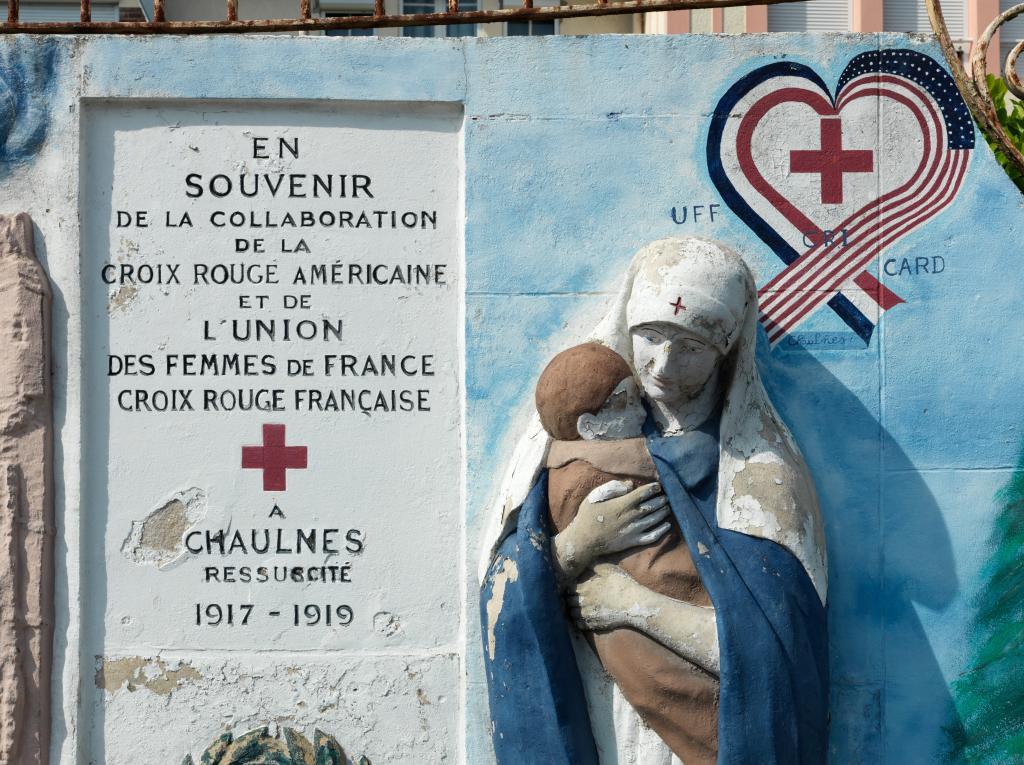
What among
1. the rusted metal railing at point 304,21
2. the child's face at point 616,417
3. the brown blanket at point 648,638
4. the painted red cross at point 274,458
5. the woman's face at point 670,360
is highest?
the rusted metal railing at point 304,21

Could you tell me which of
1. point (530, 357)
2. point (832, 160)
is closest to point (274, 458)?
point (530, 357)

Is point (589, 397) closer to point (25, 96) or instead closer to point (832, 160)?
point (832, 160)

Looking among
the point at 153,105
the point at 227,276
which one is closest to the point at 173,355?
the point at 227,276

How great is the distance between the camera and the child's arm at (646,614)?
5.24 meters

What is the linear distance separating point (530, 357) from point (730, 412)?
2.41 feet

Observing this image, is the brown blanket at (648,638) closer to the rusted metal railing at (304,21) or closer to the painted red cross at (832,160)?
the painted red cross at (832,160)

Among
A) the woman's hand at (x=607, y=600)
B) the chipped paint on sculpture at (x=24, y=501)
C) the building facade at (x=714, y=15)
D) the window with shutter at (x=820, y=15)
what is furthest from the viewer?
the window with shutter at (x=820, y=15)

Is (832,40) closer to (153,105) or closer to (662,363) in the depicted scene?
(662,363)

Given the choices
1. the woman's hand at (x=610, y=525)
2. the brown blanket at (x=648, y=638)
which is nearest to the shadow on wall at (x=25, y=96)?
the brown blanket at (x=648, y=638)

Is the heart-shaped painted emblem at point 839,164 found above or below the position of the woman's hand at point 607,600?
above

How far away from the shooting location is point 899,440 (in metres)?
5.75

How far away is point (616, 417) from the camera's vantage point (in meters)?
5.38

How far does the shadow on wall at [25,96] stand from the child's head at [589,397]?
2023 mm

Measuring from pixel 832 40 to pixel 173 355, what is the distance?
258 centimetres
